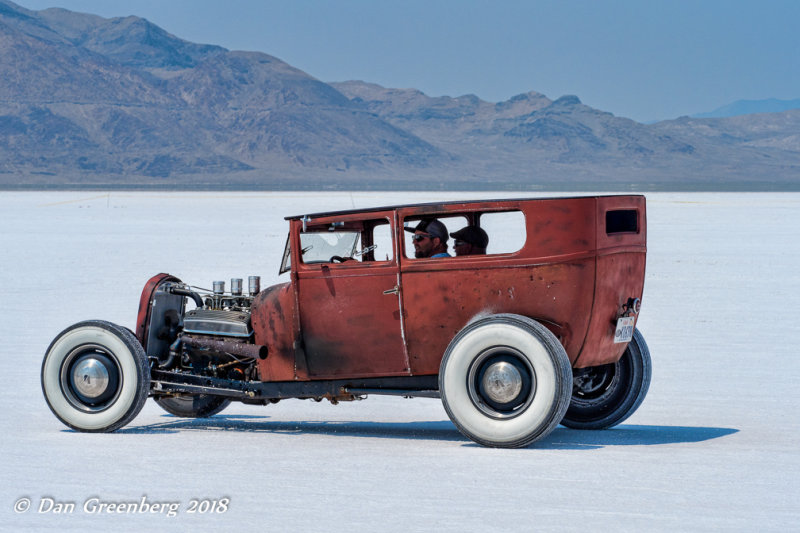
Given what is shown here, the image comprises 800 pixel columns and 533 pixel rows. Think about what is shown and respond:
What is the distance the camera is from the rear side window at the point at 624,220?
8.30 m

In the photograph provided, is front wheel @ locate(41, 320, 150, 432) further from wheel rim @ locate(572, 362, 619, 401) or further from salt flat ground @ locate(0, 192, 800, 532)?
wheel rim @ locate(572, 362, 619, 401)

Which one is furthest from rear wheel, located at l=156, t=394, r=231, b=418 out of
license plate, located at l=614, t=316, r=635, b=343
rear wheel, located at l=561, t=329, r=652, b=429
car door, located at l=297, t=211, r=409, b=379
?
license plate, located at l=614, t=316, r=635, b=343

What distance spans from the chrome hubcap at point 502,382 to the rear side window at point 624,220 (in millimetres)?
1246

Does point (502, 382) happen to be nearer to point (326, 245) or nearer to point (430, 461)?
point (430, 461)

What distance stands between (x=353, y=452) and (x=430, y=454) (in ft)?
1.67

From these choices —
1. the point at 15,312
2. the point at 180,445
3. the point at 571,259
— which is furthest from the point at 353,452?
the point at 15,312

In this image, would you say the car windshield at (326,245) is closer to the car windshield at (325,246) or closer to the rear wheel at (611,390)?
the car windshield at (325,246)

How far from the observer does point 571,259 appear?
783 centimetres

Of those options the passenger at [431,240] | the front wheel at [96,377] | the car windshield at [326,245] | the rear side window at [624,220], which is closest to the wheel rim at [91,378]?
the front wheel at [96,377]

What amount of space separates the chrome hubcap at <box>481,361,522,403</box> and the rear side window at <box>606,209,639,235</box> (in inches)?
49.1

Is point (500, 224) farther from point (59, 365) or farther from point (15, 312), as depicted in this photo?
point (59, 365)

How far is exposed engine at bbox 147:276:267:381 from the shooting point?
8.96 m

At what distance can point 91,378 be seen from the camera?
8805mm

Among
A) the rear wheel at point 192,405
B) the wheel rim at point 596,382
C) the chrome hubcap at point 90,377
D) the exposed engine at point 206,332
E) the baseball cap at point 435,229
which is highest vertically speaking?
the baseball cap at point 435,229
